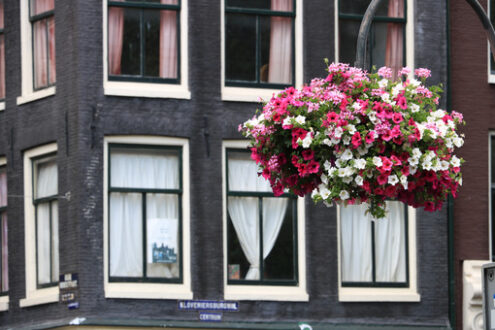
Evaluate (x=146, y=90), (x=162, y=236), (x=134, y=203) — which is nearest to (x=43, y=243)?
(x=134, y=203)

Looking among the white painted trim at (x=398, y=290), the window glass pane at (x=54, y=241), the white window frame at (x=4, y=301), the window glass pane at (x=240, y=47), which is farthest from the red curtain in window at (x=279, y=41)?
the white window frame at (x=4, y=301)

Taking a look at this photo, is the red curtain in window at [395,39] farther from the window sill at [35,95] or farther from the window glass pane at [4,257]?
the window glass pane at [4,257]

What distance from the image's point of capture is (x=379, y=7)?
26.1 meters

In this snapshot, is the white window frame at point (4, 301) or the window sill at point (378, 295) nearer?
the window sill at point (378, 295)

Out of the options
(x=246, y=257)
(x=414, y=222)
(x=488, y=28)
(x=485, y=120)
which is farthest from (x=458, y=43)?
(x=488, y=28)

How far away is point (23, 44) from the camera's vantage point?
2588cm

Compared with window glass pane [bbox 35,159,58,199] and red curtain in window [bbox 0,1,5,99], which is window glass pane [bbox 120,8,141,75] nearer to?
window glass pane [bbox 35,159,58,199]

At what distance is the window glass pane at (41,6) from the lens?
2556 centimetres

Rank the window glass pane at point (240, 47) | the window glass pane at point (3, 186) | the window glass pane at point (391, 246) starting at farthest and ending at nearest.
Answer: the window glass pane at point (3, 186) → the window glass pane at point (391, 246) → the window glass pane at point (240, 47)

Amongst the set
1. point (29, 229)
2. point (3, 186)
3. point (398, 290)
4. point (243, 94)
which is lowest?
point (398, 290)

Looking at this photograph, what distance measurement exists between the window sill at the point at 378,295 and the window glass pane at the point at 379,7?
4496mm

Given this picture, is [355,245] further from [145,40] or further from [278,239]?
[145,40]

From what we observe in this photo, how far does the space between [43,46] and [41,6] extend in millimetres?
648

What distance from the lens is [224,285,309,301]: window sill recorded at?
986 inches
